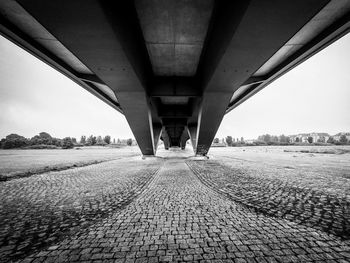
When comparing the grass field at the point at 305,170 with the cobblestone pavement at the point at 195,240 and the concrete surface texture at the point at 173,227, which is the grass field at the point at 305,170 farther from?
the cobblestone pavement at the point at 195,240

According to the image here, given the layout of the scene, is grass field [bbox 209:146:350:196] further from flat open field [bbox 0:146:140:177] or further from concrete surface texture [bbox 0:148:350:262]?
flat open field [bbox 0:146:140:177]

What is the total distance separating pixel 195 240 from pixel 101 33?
5.94 meters

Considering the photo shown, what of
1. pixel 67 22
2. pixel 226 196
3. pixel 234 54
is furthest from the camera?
Result: pixel 234 54

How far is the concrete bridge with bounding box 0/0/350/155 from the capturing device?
13.7ft

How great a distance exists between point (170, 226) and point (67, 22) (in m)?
5.84

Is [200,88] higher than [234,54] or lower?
higher

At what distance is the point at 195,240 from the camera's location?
258cm

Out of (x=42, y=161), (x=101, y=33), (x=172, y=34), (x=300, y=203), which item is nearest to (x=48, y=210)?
(x=101, y=33)

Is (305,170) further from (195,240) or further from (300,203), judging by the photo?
(195,240)

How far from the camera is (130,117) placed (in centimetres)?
1314

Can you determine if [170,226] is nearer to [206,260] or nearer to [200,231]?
[200,231]

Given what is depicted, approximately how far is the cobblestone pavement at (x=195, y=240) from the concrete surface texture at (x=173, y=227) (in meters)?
0.01

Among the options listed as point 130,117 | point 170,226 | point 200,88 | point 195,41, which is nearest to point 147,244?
point 170,226

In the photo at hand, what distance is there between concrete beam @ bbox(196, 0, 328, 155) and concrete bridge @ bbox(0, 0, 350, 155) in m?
0.02
